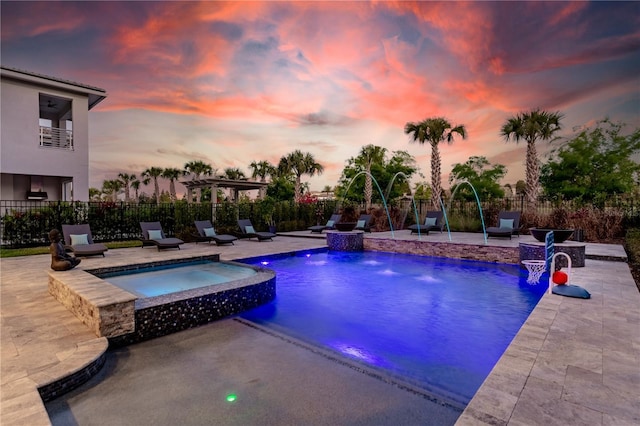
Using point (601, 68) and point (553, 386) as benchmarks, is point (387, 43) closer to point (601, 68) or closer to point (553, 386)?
point (601, 68)

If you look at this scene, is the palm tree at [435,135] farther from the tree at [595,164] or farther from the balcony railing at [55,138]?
the balcony railing at [55,138]

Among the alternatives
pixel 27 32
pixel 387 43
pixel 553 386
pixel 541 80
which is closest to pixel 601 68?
pixel 541 80

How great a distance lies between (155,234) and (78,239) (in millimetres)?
2181

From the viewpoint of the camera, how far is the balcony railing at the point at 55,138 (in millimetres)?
14474

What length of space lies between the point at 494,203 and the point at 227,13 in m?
14.9

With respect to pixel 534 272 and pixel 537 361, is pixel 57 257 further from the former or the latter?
pixel 534 272

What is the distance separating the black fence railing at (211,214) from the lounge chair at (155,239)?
2.02 meters

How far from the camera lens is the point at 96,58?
13.4 meters

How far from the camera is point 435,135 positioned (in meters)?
17.5

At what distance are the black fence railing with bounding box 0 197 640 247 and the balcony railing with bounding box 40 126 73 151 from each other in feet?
9.40

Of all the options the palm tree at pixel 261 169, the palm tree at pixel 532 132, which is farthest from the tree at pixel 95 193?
the palm tree at pixel 532 132

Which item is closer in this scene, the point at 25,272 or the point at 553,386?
the point at 553,386

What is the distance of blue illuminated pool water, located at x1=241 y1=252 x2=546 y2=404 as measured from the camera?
11.6 feet

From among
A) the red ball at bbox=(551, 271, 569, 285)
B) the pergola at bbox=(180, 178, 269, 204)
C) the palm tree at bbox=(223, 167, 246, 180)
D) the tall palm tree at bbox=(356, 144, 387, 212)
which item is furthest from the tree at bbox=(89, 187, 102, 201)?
the red ball at bbox=(551, 271, 569, 285)
